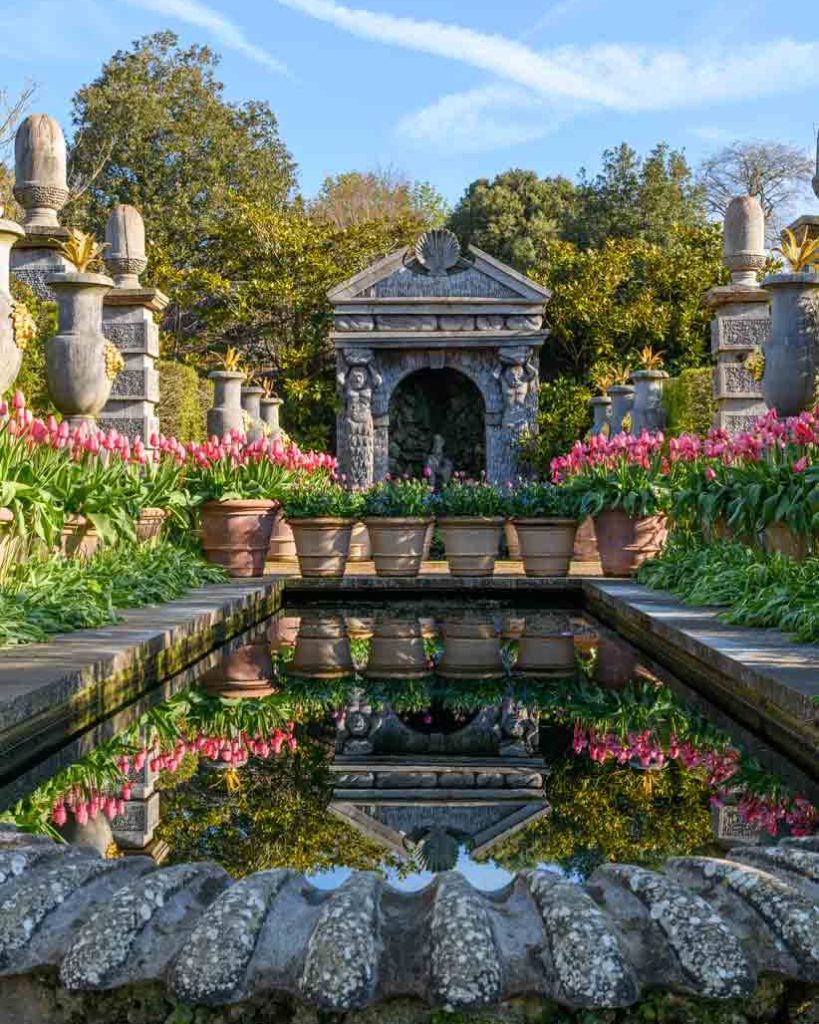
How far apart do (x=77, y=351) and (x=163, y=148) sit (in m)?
18.2

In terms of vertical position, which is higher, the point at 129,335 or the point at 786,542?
the point at 129,335

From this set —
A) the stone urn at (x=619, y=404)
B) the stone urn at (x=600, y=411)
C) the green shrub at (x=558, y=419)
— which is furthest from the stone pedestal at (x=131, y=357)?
the stone urn at (x=600, y=411)

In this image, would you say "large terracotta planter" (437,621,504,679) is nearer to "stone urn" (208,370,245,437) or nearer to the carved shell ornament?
"stone urn" (208,370,245,437)

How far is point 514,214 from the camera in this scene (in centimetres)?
2664

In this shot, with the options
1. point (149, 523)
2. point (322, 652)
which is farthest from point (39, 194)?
point (322, 652)

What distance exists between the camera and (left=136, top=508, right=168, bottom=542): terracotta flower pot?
26.3 ft

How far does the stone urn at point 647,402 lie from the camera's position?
48.0 feet

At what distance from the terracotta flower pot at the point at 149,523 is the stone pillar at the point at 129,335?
138 inches

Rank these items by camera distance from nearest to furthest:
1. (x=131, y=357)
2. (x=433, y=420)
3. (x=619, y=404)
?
(x=131, y=357), (x=619, y=404), (x=433, y=420)

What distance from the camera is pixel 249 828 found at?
2.82m

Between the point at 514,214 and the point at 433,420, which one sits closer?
the point at 433,420

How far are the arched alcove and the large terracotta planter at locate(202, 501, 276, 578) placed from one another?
29.7ft

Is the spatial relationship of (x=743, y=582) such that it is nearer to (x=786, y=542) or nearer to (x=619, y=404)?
(x=786, y=542)

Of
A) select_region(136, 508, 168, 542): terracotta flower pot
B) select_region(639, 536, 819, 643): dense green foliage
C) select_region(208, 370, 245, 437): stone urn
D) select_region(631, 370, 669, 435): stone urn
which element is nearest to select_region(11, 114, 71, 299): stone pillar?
select_region(208, 370, 245, 437): stone urn
